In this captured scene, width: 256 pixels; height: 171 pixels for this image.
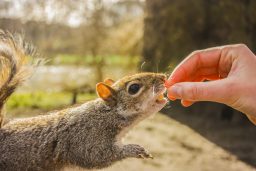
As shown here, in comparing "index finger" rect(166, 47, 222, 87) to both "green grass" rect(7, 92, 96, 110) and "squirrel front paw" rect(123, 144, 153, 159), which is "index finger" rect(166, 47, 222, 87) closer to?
"squirrel front paw" rect(123, 144, 153, 159)

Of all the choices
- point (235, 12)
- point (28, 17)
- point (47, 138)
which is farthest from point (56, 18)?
point (47, 138)

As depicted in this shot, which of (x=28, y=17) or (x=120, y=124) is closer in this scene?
(x=120, y=124)

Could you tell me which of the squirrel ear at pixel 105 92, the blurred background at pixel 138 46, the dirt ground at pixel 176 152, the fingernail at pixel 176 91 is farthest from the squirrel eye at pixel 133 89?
the blurred background at pixel 138 46

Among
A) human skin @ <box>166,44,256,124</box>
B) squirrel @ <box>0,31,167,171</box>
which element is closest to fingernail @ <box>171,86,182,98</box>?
human skin @ <box>166,44,256,124</box>

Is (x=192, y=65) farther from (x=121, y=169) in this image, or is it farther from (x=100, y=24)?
(x=100, y=24)

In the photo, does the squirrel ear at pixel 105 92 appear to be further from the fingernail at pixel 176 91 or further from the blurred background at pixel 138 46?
the blurred background at pixel 138 46


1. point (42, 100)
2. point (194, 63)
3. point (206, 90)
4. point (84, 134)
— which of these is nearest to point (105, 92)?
point (84, 134)
